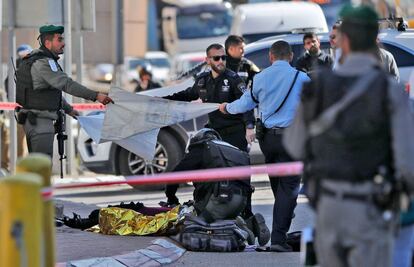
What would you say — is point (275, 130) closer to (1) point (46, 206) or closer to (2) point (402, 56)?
(1) point (46, 206)

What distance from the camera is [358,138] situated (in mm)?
5605

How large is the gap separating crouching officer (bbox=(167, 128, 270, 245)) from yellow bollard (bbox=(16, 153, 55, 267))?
3.18m

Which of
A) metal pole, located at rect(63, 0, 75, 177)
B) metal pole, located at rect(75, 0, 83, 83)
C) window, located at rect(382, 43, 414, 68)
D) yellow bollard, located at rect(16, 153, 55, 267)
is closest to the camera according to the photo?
yellow bollard, located at rect(16, 153, 55, 267)

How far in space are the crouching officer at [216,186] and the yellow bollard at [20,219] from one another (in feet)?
12.4

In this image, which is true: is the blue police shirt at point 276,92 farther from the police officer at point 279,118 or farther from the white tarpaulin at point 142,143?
the white tarpaulin at point 142,143

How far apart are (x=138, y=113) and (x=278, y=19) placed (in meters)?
11.0

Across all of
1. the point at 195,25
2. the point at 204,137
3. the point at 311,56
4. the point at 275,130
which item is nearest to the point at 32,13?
the point at 311,56

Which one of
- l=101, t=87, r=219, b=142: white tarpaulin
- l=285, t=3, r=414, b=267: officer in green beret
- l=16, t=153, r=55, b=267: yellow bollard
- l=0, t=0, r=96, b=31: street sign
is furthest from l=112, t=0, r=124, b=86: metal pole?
l=285, t=3, r=414, b=267: officer in green beret

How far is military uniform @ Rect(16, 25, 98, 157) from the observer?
10.6 m

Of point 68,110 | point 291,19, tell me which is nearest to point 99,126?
point 68,110

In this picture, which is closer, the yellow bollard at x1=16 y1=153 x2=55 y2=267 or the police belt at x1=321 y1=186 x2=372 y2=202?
the police belt at x1=321 y1=186 x2=372 y2=202

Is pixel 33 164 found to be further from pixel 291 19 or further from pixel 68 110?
pixel 291 19

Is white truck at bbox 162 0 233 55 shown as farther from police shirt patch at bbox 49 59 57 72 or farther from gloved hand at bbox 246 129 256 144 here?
police shirt patch at bbox 49 59 57 72

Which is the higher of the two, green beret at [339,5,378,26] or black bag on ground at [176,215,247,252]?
green beret at [339,5,378,26]
